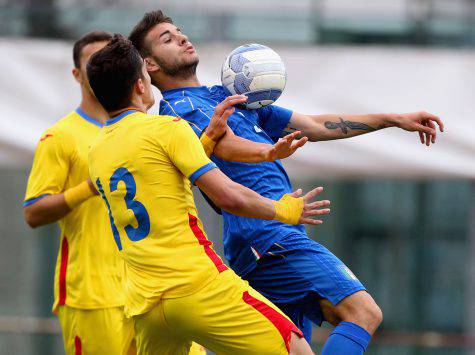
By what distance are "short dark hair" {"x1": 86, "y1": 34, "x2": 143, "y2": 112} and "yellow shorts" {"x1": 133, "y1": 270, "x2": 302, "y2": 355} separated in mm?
923

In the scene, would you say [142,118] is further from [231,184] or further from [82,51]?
[82,51]

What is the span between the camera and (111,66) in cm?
496

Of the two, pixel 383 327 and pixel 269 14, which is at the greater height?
pixel 269 14

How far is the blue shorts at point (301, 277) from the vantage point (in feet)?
17.7

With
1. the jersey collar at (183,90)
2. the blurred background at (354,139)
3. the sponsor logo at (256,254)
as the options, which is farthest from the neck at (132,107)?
the blurred background at (354,139)

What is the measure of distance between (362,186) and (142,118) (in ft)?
15.6

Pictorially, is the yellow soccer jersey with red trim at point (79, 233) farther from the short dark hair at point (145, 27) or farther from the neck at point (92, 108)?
the short dark hair at point (145, 27)

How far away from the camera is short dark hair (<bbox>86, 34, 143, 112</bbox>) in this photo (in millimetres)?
4969

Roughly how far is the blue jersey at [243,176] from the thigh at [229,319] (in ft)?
2.08

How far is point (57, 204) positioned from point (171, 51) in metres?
1.17

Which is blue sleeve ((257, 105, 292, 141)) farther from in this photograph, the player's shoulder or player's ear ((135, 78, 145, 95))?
the player's shoulder

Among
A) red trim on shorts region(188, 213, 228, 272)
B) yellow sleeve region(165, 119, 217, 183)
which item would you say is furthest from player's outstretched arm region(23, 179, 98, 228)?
yellow sleeve region(165, 119, 217, 183)

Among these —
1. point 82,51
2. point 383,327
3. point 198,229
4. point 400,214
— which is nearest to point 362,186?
point 400,214

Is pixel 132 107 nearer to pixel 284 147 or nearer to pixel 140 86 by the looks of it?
pixel 140 86
